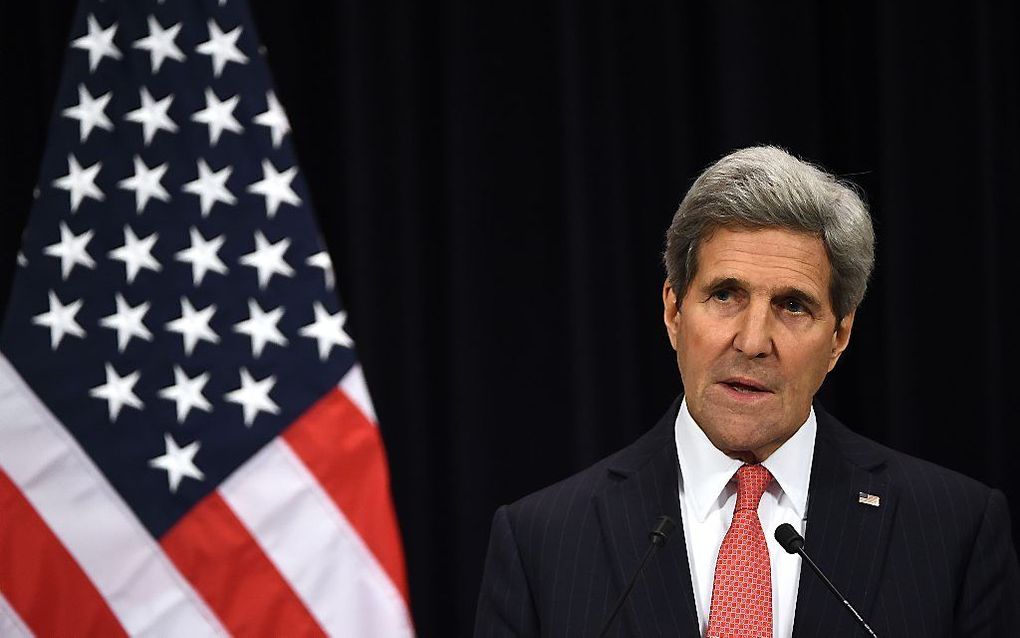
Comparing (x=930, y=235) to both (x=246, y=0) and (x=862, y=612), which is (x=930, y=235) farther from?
(x=246, y=0)

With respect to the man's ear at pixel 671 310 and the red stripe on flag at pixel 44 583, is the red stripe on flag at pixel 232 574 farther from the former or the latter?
the man's ear at pixel 671 310

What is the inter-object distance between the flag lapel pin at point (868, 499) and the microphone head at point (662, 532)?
372mm

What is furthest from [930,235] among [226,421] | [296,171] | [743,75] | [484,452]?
[226,421]

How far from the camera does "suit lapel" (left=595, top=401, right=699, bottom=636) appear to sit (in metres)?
1.66

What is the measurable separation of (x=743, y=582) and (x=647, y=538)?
0.55 feet

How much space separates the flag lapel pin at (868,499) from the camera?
1765 millimetres

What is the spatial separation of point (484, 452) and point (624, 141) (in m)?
0.83

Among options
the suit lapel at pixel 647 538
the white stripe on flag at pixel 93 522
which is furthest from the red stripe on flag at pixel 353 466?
the suit lapel at pixel 647 538

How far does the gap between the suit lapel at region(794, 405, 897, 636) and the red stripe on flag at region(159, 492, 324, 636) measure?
3.61 feet

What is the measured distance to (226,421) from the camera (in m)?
2.41

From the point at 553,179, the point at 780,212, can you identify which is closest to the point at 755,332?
the point at 780,212

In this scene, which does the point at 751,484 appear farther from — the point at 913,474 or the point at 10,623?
the point at 10,623

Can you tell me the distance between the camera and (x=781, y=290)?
68.0 inches

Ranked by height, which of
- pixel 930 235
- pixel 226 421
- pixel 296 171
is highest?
pixel 296 171
